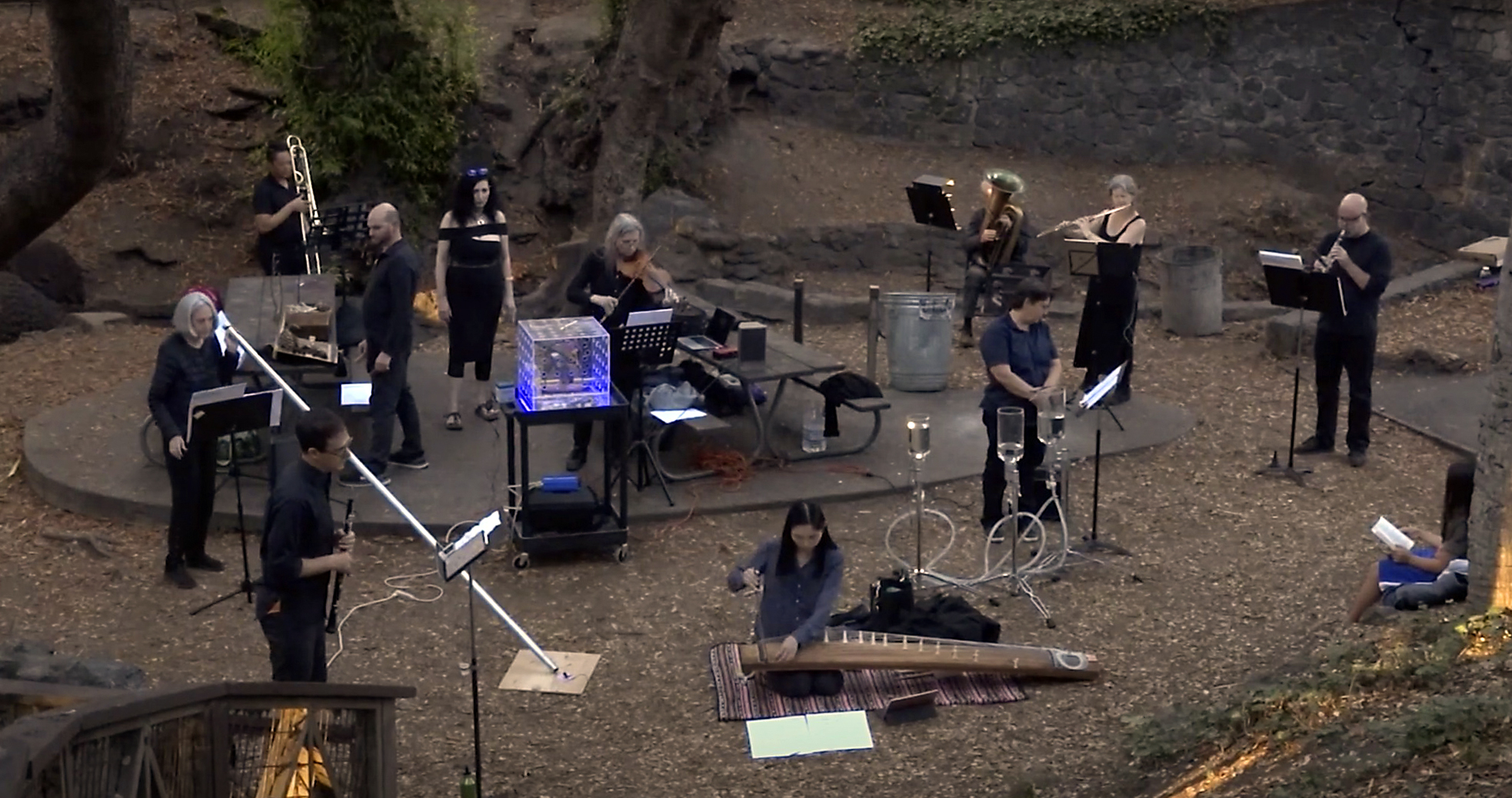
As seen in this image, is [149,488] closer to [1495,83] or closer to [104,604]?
[104,604]

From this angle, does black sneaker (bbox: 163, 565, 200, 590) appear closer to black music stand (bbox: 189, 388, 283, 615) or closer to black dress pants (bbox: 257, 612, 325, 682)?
black music stand (bbox: 189, 388, 283, 615)

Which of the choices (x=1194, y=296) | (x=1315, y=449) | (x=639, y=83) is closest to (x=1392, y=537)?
(x=1315, y=449)

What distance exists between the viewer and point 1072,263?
11469 mm

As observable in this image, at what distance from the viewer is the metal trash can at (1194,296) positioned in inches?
562

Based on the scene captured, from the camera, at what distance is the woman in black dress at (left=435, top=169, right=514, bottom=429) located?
10.3 meters

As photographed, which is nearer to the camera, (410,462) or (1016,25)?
(410,462)

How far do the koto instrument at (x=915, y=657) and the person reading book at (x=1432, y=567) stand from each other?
4.16 feet

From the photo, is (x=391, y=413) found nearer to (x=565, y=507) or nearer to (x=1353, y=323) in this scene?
(x=565, y=507)

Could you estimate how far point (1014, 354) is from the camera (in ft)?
30.3

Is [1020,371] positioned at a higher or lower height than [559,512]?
higher

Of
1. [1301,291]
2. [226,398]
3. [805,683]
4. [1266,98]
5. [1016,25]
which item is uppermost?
[1016,25]

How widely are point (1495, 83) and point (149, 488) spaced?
13375 mm

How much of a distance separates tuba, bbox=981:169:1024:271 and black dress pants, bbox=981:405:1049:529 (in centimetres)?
395

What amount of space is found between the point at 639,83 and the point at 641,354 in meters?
6.22
